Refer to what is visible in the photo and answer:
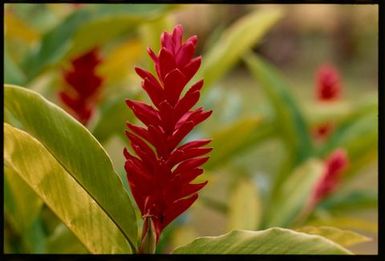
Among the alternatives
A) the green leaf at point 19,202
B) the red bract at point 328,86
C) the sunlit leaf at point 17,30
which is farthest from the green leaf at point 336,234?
the red bract at point 328,86

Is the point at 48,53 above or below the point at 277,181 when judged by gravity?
above

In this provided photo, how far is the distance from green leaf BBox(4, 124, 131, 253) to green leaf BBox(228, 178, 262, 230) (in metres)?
0.68

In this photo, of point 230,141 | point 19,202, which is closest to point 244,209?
point 230,141

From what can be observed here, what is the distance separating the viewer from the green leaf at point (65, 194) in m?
0.74

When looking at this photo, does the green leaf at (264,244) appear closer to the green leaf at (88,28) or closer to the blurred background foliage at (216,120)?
the blurred background foliage at (216,120)

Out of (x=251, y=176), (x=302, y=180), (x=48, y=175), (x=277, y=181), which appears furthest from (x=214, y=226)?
(x=48, y=175)

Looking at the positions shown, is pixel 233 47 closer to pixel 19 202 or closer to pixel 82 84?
pixel 82 84

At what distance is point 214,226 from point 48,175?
7.87 feet

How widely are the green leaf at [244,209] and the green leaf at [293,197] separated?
0.19 ft

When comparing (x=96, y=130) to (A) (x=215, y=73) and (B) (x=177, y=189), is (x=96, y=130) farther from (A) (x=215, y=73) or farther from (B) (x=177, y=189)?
(B) (x=177, y=189)

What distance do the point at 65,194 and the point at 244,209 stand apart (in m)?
0.76

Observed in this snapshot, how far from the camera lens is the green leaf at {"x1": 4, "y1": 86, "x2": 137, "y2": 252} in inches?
28.6

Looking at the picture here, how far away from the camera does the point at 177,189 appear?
2.43 ft
